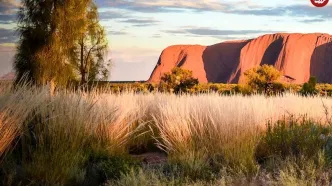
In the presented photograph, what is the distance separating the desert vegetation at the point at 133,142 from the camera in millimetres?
6828

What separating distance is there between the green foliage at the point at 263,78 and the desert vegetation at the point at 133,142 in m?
38.0

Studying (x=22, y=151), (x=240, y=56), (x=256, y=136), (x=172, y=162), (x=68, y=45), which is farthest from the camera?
(x=240, y=56)

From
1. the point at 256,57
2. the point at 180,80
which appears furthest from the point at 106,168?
the point at 256,57

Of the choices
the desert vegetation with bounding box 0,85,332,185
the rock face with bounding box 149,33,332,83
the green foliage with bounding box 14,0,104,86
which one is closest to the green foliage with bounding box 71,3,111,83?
the green foliage with bounding box 14,0,104,86

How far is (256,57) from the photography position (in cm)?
15775

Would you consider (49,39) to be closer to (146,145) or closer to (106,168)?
(146,145)

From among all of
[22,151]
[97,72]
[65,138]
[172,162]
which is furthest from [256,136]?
[97,72]

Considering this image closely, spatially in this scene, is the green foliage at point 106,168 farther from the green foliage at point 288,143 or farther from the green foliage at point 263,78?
the green foliage at point 263,78

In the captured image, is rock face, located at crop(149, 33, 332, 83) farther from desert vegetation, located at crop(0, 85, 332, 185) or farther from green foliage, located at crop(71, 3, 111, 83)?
desert vegetation, located at crop(0, 85, 332, 185)

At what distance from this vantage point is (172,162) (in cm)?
806

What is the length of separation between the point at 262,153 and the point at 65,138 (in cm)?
341

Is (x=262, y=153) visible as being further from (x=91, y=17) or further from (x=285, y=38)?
(x=285, y=38)

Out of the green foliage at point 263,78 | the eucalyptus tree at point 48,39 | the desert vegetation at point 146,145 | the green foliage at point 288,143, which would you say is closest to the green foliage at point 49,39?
the eucalyptus tree at point 48,39

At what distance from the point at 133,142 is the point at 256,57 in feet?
495
